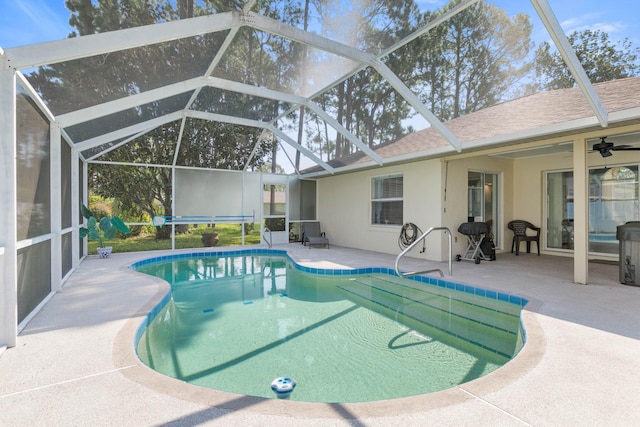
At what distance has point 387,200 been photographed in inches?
376

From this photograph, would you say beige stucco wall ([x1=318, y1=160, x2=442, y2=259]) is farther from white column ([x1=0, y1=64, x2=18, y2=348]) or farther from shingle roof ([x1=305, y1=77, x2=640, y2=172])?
white column ([x1=0, y1=64, x2=18, y2=348])

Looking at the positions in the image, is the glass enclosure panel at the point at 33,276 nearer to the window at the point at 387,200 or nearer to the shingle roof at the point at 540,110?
the shingle roof at the point at 540,110

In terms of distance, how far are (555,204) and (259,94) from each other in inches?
313

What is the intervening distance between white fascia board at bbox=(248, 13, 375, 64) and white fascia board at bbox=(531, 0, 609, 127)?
2.35m

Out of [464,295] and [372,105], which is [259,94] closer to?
[372,105]

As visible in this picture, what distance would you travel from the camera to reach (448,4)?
4.14 meters

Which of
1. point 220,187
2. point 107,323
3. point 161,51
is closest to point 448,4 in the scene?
point 161,51

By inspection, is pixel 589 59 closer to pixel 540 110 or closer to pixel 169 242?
pixel 540 110

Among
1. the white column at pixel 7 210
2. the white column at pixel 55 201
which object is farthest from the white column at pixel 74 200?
the white column at pixel 7 210

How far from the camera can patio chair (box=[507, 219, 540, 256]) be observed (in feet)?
29.2

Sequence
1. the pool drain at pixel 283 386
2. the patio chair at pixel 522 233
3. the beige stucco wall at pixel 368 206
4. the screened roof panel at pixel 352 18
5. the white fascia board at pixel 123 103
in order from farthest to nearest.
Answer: the patio chair at pixel 522 233
the beige stucco wall at pixel 368 206
the white fascia board at pixel 123 103
the screened roof panel at pixel 352 18
the pool drain at pixel 283 386

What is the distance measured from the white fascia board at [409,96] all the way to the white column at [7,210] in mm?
4671

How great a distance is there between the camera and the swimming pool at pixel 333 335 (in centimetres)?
292

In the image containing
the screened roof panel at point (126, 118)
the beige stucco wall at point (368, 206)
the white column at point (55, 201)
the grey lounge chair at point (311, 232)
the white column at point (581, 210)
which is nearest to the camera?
the white column at point (55, 201)
